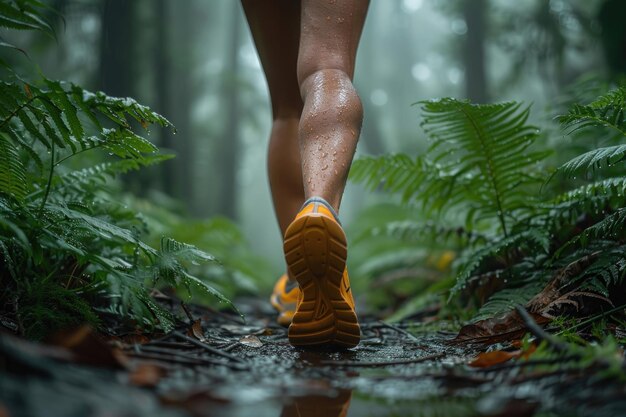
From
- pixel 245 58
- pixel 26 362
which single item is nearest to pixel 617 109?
pixel 26 362

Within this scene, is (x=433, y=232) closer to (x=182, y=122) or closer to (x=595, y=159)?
(x=595, y=159)

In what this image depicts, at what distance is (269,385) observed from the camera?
1146 millimetres

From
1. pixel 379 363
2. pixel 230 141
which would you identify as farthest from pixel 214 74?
pixel 379 363

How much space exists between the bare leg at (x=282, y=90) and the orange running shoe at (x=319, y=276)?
0.83 m

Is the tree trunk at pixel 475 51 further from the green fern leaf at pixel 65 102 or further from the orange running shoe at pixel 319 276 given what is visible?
the green fern leaf at pixel 65 102

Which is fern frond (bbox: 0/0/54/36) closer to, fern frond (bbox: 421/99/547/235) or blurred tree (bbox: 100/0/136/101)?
fern frond (bbox: 421/99/547/235)

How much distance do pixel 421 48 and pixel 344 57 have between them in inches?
1731

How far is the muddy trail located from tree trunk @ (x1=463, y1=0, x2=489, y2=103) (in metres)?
9.96

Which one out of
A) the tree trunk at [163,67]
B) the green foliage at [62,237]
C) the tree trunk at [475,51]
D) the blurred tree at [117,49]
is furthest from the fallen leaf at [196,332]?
the tree trunk at [475,51]

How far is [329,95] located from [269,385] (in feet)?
3.82

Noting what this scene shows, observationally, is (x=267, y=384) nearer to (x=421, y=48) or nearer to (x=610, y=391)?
(x=610, y=391)

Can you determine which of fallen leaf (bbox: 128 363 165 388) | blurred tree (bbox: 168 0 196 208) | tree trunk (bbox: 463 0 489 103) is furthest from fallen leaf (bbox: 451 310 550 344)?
tree trunk (bbox: 463 0 489 103)

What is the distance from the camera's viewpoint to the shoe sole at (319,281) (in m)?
1.66

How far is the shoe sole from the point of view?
5.43 feet
